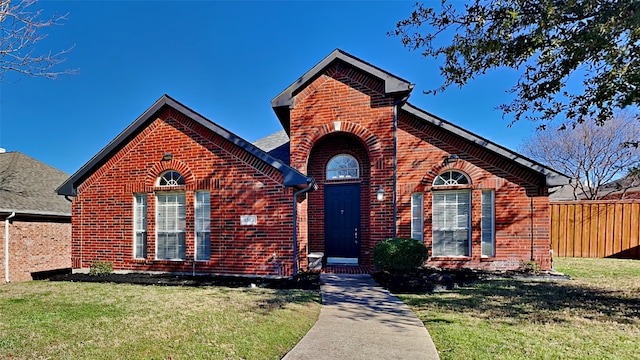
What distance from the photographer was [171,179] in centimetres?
954

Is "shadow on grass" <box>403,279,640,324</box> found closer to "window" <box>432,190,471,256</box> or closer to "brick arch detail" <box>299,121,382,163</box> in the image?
"window" <box>432,190,471,256</box>

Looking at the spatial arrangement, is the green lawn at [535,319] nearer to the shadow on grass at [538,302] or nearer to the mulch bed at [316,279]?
the shadow on grass at [538,302]

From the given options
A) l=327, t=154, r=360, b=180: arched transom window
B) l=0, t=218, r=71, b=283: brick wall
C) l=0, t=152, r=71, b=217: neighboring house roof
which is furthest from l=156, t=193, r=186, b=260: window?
l=0, t=218, r=71, b=283: brick wall

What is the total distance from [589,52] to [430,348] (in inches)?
234

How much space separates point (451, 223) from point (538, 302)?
3.74m

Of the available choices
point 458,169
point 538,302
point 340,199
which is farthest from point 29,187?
point 538,302

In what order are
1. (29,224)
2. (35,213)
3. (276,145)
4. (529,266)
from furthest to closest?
(276,145) < (29,224) < (35,213) < (529,266)

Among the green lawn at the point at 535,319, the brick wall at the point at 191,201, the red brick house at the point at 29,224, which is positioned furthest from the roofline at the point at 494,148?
the red brick house at the point at 29,224

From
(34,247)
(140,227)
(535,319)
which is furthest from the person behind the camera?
(34,247)

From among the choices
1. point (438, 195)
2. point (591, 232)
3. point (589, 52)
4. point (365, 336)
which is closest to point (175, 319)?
point (365, 336)

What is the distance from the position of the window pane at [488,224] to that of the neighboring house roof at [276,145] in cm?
631

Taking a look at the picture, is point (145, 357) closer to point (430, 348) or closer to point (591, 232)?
point (430, 348)

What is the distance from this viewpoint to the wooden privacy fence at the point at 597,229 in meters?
12.8

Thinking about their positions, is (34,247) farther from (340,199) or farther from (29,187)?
(340,199)
